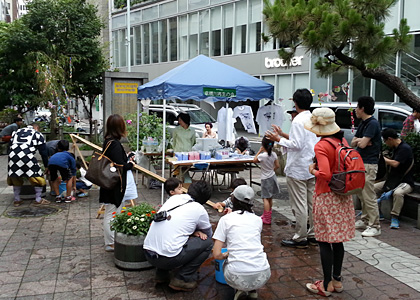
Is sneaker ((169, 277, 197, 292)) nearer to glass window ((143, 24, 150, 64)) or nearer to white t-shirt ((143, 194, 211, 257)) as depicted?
white t-shirt ((143, 194, 211, 257))

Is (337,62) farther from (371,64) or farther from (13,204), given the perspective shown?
(13,204)

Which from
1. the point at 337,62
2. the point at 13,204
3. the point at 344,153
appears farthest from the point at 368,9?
the point at 13,204

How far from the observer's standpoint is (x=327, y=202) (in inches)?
172

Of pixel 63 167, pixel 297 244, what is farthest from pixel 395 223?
pixel 63 167

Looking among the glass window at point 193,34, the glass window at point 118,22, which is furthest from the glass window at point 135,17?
the glass window at point 193,34

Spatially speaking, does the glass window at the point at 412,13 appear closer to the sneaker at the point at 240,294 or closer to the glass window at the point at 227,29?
the glass window at the point at 227,29

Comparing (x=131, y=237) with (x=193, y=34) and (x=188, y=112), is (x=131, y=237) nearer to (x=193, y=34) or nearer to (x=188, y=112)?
(x=188, y=112)

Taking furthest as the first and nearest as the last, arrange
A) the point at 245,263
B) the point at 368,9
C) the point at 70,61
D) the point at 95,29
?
the point at 95,29
the point at 70,61
the point at 368,9
the point at 245,263

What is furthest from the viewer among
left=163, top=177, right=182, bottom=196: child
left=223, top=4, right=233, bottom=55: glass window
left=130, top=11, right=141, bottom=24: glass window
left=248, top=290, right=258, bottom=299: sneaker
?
left=130, top=11, right=141, bottom=24: glass window

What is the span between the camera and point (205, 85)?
8148 millimetres

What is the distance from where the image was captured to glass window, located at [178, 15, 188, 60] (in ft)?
95.4

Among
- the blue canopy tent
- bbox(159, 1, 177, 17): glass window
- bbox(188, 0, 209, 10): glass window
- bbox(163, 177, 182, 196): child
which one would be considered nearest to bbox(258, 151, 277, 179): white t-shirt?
the blue canopy tent

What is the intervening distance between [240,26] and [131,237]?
21.5m

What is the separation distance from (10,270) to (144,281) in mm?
1659
